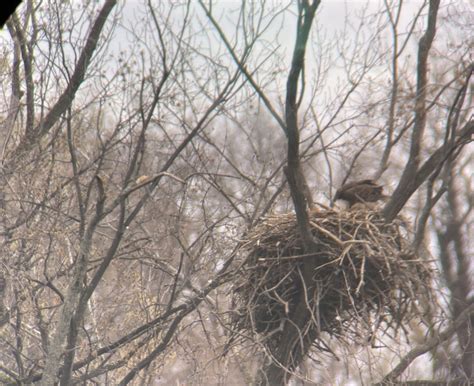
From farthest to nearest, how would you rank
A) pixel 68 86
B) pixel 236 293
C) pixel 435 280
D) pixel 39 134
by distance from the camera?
pixel 39 134 → pixel 68 86 → pixel 236 293 → pixel 435 280

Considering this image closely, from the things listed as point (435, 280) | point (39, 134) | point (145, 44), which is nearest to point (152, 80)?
point (145, 44)

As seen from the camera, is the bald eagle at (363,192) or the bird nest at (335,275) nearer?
the bird nest at (335,275)

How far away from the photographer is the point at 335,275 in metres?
4.93

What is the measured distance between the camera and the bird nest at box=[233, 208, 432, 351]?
15.5ft

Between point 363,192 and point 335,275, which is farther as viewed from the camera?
point 363,192

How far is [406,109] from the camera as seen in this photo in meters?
6.39

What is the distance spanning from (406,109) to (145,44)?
2939mm

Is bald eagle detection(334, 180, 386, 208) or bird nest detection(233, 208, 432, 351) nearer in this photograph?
bird nest detection(233, 208, 432, 351)

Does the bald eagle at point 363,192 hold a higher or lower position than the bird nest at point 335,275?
higher

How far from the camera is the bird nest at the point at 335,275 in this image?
15.5 feet

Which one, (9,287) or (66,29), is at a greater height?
(66,29)

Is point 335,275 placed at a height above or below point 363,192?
below

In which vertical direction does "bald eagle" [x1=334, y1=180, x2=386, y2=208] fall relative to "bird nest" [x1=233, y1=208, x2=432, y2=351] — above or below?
above

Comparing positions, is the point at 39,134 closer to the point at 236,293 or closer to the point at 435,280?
the point at 236,293
